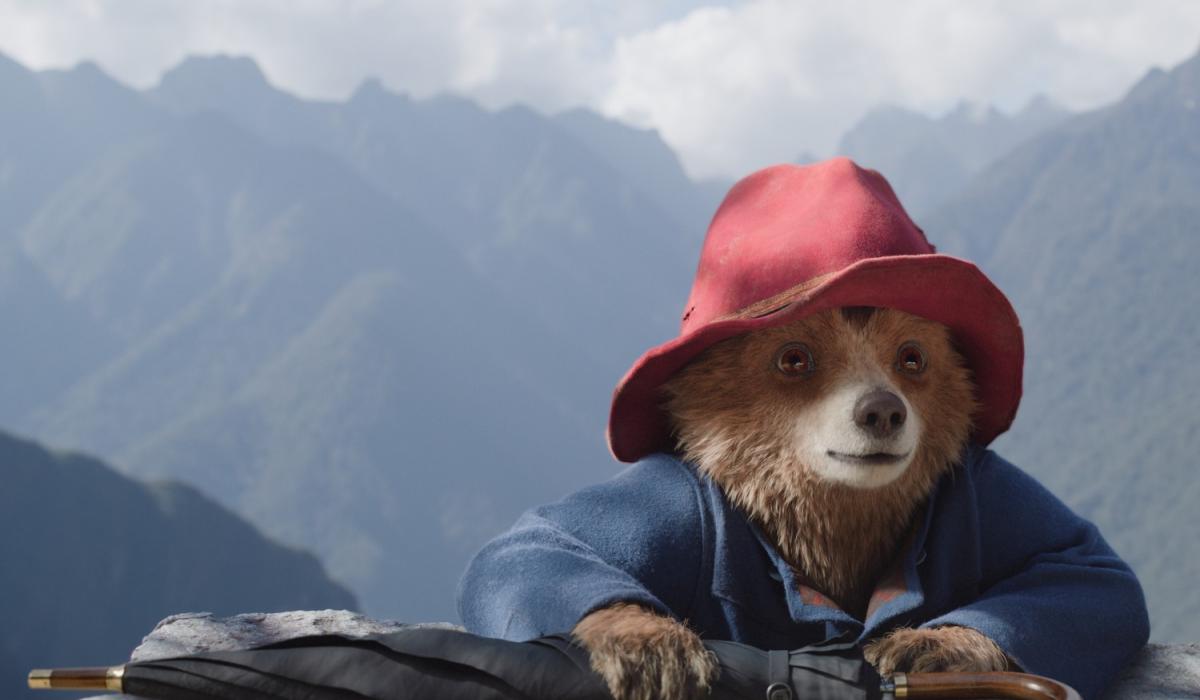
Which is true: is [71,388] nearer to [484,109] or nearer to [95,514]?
[95,514]

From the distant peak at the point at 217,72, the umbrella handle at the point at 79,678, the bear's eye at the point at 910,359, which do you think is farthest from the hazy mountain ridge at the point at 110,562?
the distant peak at the point at 217,72

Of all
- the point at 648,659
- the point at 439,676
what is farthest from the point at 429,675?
the point at 648,659

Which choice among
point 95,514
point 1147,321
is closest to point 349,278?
point 95,514

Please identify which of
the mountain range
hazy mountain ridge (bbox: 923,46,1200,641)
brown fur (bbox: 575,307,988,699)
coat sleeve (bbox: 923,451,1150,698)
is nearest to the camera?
coat sleeve (bbox: 923,451,1150,698)

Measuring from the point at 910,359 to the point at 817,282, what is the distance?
0.70 feet

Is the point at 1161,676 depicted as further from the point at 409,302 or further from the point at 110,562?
the point at 409,302

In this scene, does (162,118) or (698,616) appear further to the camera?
(162,118)

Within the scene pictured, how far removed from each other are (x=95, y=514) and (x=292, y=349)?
37.4 m

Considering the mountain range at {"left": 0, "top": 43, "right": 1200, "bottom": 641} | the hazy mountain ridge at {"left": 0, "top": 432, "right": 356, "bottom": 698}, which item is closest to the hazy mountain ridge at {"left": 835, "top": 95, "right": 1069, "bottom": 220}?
the mountain range at {"left": 0, "top": 43, "right": 1200, "bottom": 641}

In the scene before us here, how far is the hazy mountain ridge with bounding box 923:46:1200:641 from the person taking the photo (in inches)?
2170

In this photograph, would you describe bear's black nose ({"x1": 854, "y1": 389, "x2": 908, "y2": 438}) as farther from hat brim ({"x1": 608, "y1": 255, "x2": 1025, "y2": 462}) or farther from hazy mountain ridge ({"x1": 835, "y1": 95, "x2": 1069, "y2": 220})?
hazy mountain ridge ({"x1": 835, "y1": 95, "x2": 1069, "y2": 220})

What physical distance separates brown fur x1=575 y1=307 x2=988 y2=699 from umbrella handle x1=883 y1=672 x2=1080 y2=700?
40 cm

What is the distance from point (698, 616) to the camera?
1.75m

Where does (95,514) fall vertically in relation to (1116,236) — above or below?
below
